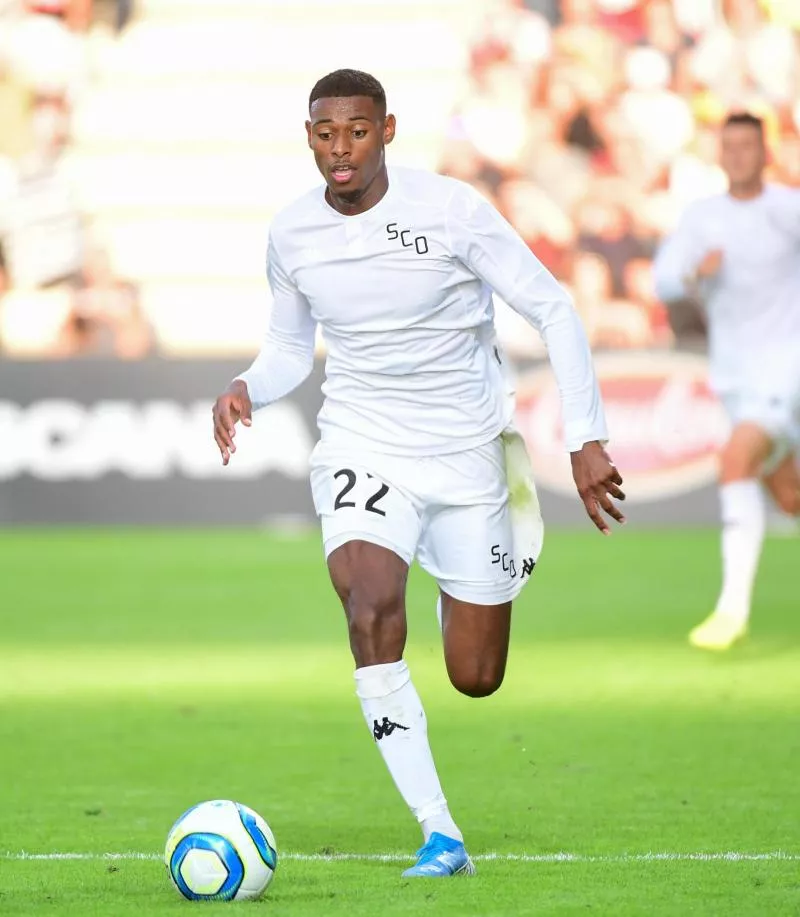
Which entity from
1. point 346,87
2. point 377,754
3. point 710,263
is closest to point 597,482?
point 346,87

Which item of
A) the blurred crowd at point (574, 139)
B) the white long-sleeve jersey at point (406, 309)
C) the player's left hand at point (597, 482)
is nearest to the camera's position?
the player's left hand at point (597, 482)

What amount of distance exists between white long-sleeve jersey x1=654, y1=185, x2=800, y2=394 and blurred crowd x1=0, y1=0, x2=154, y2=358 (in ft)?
28.2

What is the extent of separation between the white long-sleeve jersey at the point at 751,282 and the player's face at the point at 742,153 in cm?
15

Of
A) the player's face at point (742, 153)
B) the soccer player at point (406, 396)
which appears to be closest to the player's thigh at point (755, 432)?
the player's face at point (742, 153)

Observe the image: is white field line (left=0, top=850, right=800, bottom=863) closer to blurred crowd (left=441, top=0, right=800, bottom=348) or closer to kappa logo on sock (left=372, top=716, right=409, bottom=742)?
kappa logo on sock (left=372, top=716, right=409, bottom=742)

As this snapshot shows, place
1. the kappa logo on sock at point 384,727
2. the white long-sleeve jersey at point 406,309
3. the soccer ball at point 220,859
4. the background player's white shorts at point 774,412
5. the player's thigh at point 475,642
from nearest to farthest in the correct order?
the soccer ball at point 220,859
the kappa logo on sock at point 384,727
the white long-sleeve jersey at point 406,309
the player's thigh at point 475,642
the background player's white shorts at point 774,412

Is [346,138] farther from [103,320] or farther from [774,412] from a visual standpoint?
[103,320]

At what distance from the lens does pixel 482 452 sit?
5.63 meters

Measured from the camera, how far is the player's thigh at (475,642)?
5.62m

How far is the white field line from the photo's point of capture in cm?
500

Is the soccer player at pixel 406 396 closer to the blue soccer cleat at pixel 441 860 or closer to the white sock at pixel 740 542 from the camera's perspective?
the blue soccer cleat at pixel 441 860

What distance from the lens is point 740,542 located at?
9.83 metres

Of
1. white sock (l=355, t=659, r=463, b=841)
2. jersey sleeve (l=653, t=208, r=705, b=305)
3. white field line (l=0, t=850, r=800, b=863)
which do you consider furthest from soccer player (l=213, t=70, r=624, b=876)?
jersey sleeve (l=653, t=208, r=705, b=305)

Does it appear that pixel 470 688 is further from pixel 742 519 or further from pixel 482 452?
pixel 742 519
